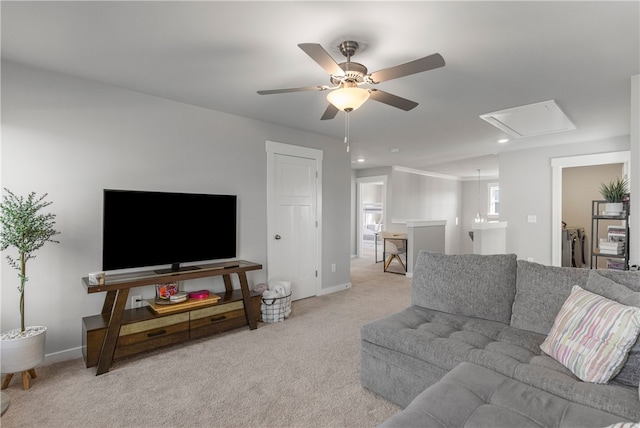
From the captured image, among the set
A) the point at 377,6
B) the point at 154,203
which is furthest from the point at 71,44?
the point at 377,6

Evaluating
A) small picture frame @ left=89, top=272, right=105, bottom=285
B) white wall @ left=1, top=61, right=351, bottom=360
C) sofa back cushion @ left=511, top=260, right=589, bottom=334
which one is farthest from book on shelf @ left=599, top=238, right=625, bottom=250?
small picture frame @ left=89, top=272, right=105, bottom=285

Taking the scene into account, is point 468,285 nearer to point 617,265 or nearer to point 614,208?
point 617,265

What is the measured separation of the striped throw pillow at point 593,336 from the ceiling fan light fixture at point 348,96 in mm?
1685

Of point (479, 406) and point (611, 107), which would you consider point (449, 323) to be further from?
point (611, 107)

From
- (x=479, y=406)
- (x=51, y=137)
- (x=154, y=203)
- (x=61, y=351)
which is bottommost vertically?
(x=61, y=351)

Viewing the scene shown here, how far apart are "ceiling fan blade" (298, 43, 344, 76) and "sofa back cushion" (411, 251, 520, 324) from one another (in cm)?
160

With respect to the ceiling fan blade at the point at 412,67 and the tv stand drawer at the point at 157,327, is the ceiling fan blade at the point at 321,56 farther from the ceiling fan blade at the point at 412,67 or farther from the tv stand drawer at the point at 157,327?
the tv stand drawer at the point at 157,327

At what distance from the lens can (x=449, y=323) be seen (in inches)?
86.4

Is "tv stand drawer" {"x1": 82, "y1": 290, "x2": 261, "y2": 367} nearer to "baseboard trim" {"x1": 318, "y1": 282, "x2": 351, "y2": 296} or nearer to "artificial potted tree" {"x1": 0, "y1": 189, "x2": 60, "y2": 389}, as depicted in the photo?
"artificial potted tree" {"x1": 0, "y1": 189, "x2": 60, "y2": 389}

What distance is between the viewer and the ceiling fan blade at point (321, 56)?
1.62 m

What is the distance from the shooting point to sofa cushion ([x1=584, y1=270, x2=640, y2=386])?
1448 mm

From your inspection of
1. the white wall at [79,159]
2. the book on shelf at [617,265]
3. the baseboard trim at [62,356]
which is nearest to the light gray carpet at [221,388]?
the baseboard trim at [62,356]

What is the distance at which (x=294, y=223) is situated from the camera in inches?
172

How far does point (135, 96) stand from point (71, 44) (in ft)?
2.85
